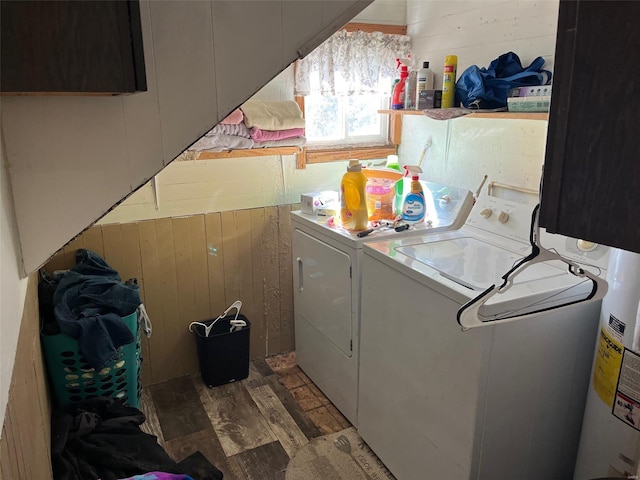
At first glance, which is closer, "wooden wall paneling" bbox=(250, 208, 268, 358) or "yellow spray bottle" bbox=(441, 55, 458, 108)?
"yellow spray bottle" bbox=(441, 55, 458, 108)

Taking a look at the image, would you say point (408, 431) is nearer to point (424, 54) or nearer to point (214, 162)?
point (214, 162)

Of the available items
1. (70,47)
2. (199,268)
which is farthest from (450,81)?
(70,47)

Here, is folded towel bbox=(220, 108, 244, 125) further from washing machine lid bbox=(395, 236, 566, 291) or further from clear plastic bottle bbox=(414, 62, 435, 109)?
washing machine lid bbox=(395, 236, 566, 291)

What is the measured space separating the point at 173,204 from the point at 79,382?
1.07 meters

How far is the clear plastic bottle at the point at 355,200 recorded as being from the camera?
2.41 meters

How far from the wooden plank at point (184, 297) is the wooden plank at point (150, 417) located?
0.81 feet

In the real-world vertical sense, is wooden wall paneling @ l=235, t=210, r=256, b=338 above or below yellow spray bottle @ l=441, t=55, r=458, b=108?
below

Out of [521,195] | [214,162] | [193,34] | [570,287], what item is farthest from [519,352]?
[214,162]

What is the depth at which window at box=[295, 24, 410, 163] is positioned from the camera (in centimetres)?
287

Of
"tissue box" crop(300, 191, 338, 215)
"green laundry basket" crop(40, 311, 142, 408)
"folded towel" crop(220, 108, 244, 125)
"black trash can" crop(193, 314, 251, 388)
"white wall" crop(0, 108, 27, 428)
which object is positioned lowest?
"black trash can" crop(193, 314, 251, 388)

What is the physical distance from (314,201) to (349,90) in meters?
0.72

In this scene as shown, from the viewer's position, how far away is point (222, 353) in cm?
284

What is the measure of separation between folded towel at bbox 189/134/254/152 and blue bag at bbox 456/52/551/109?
3.71 feet

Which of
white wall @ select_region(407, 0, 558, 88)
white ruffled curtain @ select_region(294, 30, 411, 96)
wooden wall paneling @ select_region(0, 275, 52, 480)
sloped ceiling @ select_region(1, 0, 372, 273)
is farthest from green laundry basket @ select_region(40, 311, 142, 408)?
white wall @ select_region(407, 0, 558, 88)
